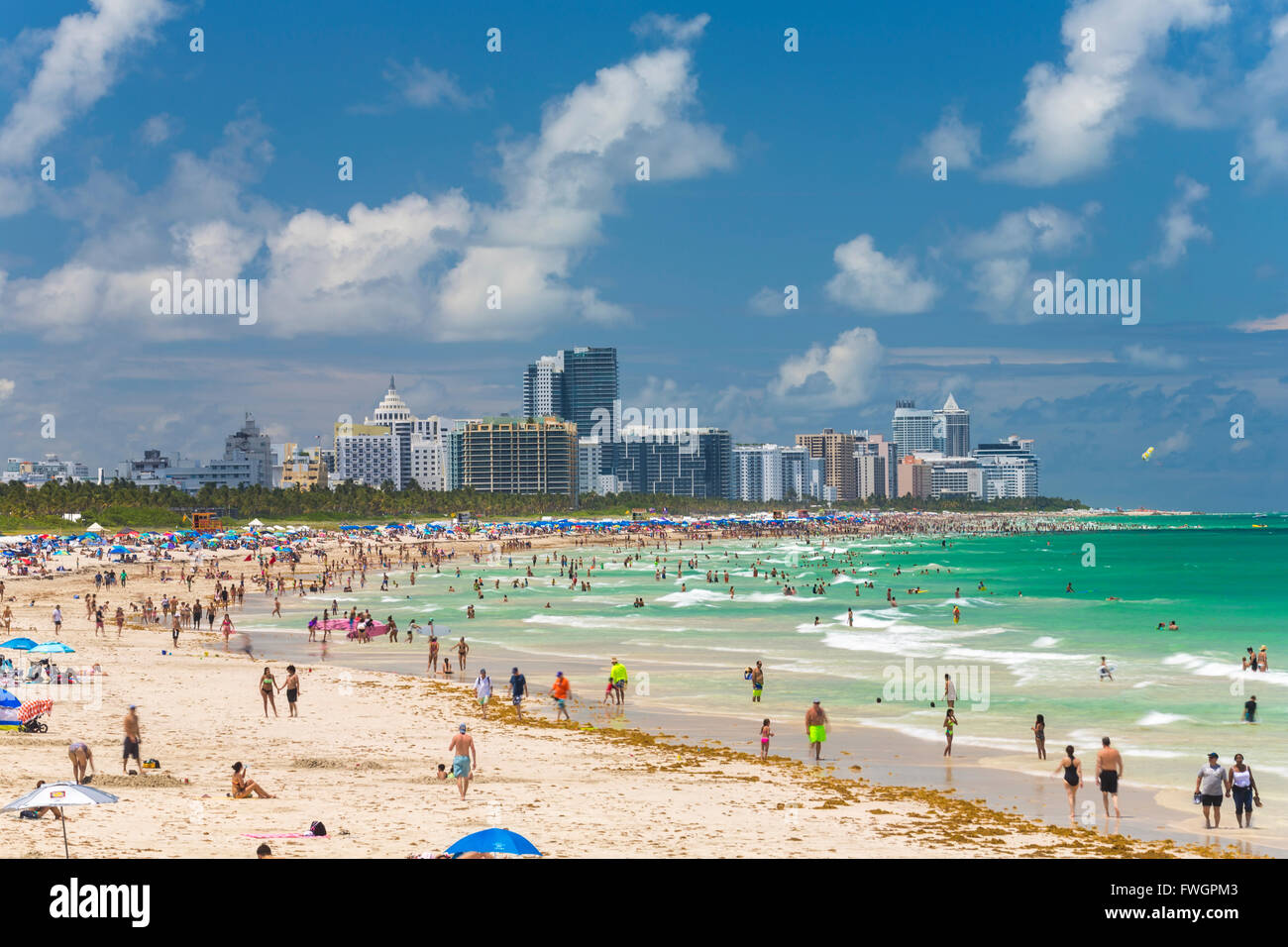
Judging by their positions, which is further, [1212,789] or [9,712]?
[9,712]

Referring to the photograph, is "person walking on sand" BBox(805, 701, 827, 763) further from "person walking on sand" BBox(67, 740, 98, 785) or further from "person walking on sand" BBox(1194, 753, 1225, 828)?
"person walking on sand" BBox(67, 740, 98, 785)

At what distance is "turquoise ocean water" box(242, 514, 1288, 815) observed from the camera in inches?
1008

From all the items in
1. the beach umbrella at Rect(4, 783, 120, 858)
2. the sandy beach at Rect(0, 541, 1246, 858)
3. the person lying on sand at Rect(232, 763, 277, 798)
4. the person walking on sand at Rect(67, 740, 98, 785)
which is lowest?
the sandy beach at Rect(0, 541, 1246, 858)

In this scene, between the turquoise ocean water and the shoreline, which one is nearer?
the shoreline

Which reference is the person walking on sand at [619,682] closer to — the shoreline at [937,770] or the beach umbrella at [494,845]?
the shoreline at [937,770]

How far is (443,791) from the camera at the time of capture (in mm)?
17391

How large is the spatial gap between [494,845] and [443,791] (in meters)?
7.14

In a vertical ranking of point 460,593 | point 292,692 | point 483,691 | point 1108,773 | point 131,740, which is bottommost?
point 460,593

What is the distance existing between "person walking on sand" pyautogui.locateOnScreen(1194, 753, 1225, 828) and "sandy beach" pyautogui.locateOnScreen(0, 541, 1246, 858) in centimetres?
162

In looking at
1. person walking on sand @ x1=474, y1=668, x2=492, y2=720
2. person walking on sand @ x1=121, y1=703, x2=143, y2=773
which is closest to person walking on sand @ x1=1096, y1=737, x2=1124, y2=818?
person walking on sand @ x1=474, y1=668, x2=492, y2=720

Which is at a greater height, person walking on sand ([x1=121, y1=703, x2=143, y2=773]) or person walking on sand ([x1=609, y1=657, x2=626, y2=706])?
person walking on sand ([x1=121, y1=703, x2=143, y2=773])

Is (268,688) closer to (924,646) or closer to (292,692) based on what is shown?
(292,692)

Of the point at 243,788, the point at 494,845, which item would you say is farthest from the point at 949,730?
the point at 494,845
